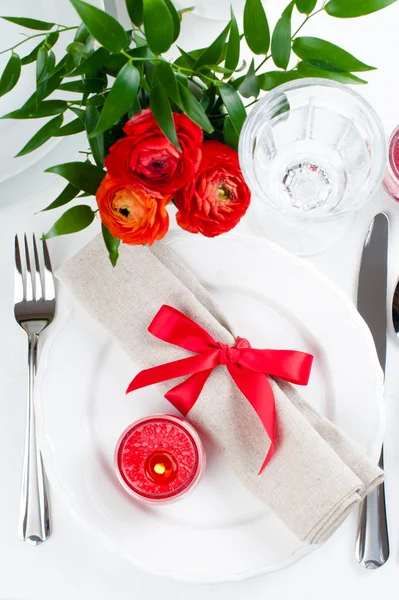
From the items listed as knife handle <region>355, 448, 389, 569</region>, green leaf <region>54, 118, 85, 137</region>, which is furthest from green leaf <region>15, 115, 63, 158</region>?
knife handle <region>355, 448, 389, 569</region>

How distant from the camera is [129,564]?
31.3 inches

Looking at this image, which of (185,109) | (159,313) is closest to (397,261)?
(159,313)

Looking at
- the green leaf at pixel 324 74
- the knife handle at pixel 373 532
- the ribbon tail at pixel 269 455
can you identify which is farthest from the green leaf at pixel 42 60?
the knife handle at pixel 373 532

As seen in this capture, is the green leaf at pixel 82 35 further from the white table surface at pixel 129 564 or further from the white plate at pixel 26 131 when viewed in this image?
the white table surface at pixel 129 564

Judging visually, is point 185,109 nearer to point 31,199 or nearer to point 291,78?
point 291,78

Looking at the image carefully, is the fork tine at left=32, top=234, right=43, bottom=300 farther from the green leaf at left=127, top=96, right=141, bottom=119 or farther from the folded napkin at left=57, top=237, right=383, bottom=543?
the green leaf at left=127, top=96, right=141, bottom=119

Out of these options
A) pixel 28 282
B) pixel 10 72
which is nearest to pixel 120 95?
pixel 10 72

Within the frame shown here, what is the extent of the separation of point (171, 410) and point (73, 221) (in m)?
0.31

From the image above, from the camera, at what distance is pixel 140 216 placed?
49cm

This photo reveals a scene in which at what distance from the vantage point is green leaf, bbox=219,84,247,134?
522 millimetres

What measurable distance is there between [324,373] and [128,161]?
412 millimetres

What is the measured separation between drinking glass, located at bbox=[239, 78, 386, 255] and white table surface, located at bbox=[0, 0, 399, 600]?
0.17 ft

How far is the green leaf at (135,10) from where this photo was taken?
507 mm

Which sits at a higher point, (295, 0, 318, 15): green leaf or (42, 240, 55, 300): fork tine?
(295, 0, 318, 15): green leaf
